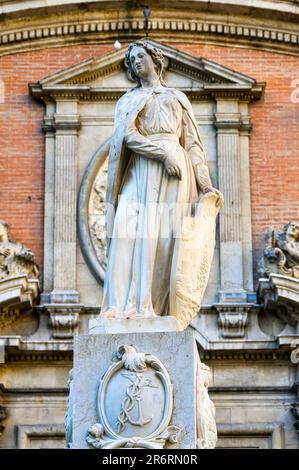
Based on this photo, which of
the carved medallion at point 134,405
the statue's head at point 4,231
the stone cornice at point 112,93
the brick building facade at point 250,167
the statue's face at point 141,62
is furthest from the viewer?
the stone cornice at point 112,93

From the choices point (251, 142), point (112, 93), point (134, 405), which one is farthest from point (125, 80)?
point (134, 405)

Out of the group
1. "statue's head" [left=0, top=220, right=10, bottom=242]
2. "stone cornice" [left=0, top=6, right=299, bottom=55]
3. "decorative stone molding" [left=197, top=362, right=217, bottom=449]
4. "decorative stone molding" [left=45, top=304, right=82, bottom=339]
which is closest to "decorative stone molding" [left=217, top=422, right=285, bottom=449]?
"decorative stone molding" [left=45, top=304, right=82, bottom=339]

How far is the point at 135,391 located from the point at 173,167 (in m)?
1.40

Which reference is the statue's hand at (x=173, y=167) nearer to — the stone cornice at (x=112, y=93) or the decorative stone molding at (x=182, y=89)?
the decorative stone molding at (x=182, y=89)

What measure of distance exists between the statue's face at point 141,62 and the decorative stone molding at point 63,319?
23.5ft

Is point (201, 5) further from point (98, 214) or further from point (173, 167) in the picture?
point (173, 167)

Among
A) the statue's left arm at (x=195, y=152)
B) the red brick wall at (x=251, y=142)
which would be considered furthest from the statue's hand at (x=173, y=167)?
the red brick wall at (x=251, y=142)

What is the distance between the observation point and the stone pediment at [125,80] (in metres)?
18.6

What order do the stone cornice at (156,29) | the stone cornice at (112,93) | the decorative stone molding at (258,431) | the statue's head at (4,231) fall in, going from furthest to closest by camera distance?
the stone cornice at (156,29) → the stone cornice at (112,93) → the statue's head at (4,231) → the decorative stone molding at (258,431)

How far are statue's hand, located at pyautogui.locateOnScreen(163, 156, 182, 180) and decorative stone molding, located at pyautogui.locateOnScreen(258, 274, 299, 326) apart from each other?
289 inches

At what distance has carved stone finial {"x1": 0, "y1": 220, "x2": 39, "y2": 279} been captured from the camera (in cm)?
1759

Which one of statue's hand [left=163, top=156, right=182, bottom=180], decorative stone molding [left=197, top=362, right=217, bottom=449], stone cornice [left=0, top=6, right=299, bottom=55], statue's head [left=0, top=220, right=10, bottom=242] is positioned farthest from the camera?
stone cornice [left=0, top=6, right=299, bottom=55]

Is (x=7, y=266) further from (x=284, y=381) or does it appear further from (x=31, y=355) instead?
(x=284, y=381)

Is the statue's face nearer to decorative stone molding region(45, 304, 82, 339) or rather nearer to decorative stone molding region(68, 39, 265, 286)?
decorative stone molding region(45, 304, 82, 339)
